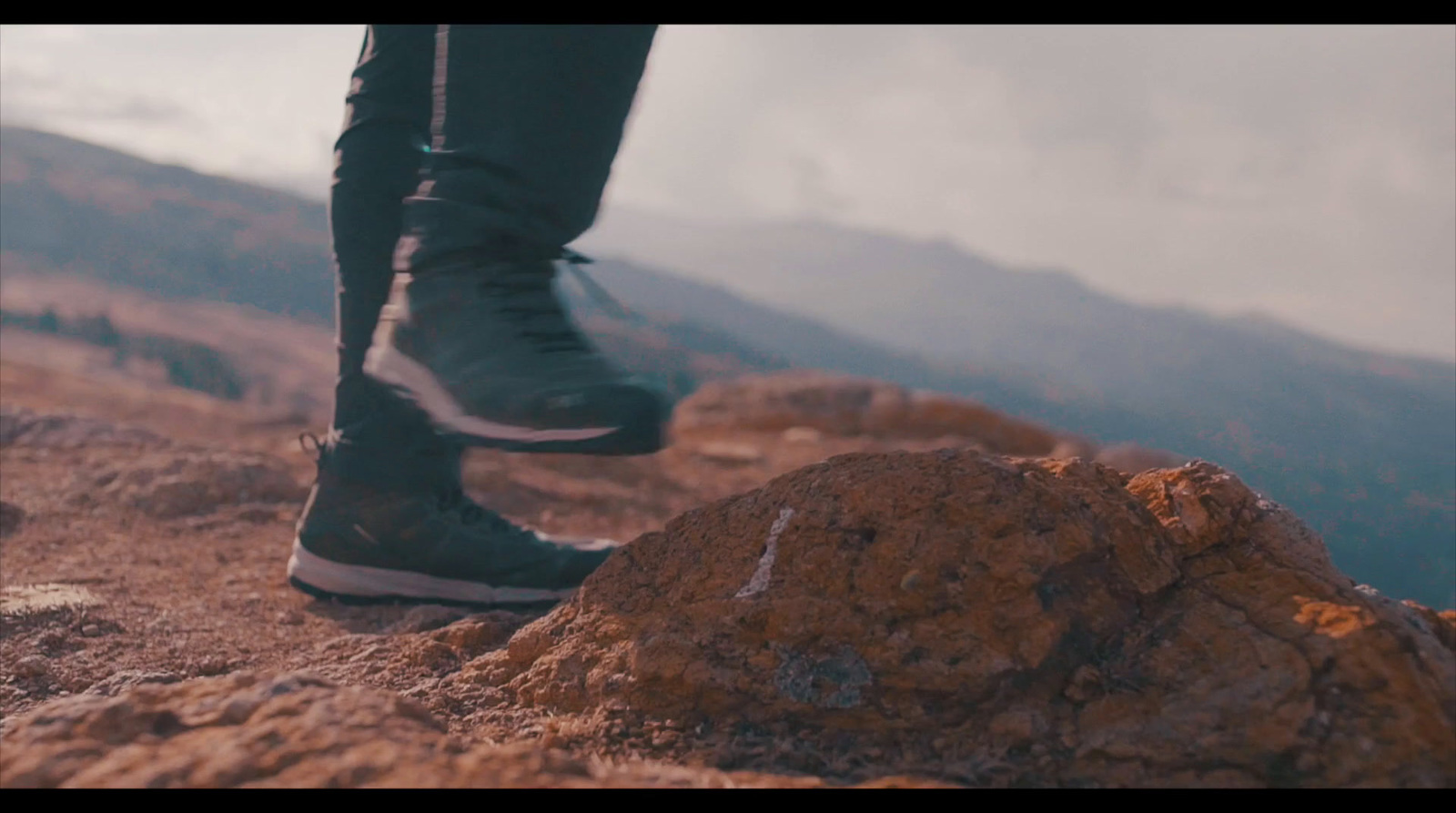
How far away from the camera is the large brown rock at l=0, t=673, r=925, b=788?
910 mm

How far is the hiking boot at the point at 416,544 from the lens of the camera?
2109 mm

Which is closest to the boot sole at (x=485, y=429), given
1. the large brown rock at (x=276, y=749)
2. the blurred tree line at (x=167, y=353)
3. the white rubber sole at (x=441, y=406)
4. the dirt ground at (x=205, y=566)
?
the white rubber sole at (x=441, y=406)

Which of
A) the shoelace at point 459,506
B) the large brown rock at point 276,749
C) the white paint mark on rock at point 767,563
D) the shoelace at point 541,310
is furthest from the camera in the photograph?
the shoelace at point 459,506

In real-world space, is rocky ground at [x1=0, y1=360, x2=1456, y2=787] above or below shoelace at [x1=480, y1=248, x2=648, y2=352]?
below

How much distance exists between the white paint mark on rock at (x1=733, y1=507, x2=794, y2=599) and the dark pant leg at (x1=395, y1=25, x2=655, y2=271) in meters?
0.73

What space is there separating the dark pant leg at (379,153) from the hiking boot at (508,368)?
0.60ft

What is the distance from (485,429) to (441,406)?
0.11 metres

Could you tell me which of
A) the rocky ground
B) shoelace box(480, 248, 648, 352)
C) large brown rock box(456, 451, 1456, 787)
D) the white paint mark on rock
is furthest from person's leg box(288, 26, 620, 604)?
the white paint mark on rock

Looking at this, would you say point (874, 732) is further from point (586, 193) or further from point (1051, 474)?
point (586, 193)


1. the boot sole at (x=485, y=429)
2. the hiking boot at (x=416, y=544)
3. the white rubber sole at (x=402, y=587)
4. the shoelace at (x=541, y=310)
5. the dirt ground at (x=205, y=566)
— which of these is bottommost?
the dirt ground at (x=205, y=566)

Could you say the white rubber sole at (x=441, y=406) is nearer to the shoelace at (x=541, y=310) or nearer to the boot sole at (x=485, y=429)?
the boot sole at (x=485, y=429)

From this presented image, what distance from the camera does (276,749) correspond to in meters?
0.95

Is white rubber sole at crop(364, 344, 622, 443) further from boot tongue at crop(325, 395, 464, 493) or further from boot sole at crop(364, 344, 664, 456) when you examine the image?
boot tongue at crop(325, 395, 464, 493)

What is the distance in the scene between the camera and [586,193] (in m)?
1.81
